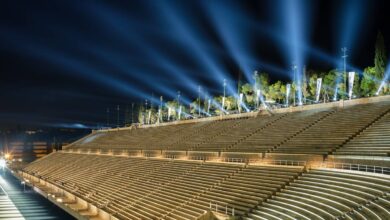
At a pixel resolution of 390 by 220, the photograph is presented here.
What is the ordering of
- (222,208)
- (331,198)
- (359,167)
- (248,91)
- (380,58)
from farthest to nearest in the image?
(248,91) → (380,58) → (222,208) → (359,167) → (331,198)

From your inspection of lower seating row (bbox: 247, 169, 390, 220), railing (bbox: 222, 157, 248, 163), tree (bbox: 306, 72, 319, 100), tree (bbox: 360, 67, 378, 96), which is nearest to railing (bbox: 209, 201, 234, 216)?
lower seating row (bbox: 247, 169, 390, 220)

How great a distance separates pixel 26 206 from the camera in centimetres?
3609

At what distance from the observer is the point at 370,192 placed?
51.6ft

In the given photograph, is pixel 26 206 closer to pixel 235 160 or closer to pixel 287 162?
pixel 235 160

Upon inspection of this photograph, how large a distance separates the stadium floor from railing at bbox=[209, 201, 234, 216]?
43.1ft

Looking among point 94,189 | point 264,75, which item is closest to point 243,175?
point 94,189

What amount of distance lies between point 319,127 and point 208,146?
9454mm

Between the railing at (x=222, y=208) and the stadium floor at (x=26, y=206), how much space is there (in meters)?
13.1

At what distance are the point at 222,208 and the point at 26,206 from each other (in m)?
21.1

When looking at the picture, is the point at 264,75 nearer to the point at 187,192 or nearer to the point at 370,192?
the point at 187,192

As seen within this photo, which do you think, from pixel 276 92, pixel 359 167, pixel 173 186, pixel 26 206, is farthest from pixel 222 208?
pixel 276 92

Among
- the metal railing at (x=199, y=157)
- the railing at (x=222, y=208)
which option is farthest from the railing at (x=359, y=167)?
the metal railing at (x=199, y=157)

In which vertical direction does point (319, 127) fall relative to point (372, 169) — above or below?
above

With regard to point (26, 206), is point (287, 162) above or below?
above
